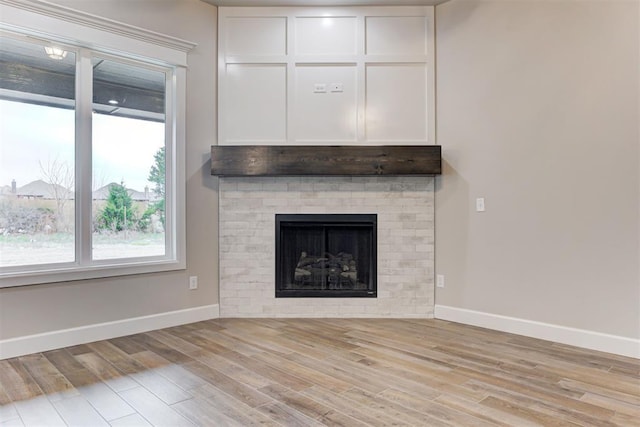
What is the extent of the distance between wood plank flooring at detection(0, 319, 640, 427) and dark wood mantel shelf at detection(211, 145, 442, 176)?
55.2 inches

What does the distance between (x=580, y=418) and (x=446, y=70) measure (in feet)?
9.55

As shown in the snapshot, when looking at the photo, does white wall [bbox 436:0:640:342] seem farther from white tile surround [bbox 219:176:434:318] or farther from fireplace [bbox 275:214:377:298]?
fireplace [bbox 275:214:377:298]

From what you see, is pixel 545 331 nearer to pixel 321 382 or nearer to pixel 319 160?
pixel 321 382

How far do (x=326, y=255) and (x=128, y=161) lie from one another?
1974 millimetres

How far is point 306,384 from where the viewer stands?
7.54 ft

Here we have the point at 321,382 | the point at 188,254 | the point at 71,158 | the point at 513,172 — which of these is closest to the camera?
the point at 321,382

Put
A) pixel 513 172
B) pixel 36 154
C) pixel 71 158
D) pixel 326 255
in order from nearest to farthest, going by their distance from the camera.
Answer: pixel 36 154 → pixel 71 158 → pixel 513 172 → pixel 326 255

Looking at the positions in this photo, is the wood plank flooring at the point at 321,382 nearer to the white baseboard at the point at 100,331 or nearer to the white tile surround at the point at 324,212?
the white baseboard at the point at 100,331

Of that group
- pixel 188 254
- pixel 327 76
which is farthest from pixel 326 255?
pixel 327 76

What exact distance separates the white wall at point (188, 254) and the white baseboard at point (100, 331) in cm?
4

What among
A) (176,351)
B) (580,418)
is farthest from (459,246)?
(176,351)

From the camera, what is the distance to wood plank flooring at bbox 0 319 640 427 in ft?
6.38

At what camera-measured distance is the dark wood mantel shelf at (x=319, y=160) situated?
3.65 metres

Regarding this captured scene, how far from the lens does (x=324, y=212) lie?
3859 millimetres
